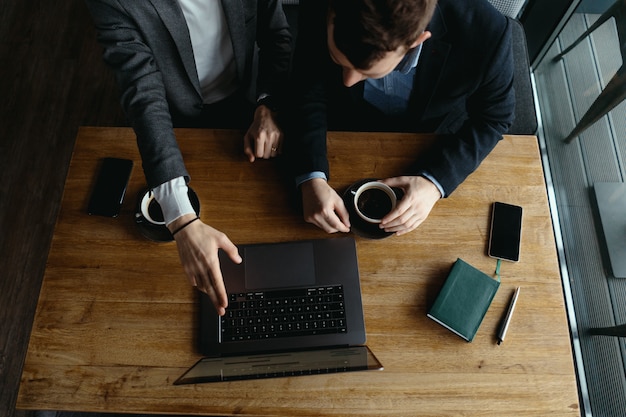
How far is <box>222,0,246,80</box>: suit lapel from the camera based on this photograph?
113 cm

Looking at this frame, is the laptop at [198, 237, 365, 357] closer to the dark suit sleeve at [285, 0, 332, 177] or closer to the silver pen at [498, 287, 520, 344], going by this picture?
the dark suit sleeve at [285, 0, 332, 177]

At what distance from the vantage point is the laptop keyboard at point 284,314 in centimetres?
102

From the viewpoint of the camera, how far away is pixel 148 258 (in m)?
1.07

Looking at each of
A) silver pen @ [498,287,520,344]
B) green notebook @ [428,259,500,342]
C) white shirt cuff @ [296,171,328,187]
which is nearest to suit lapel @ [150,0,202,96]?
white shirt cuff @ [296,171,328,187]

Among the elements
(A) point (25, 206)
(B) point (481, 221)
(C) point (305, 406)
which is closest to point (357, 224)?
(B) point (481, 221)

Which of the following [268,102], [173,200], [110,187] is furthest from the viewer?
[268,102]

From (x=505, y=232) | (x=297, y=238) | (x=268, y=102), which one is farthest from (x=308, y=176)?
(x=505, y=232)

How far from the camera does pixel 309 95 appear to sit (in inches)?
47.3

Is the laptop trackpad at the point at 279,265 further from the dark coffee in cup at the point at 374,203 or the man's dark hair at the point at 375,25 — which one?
the man's dark hair at the point at 375,25

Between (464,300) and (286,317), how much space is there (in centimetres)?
42

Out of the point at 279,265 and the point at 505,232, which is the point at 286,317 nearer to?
the point at 279,265

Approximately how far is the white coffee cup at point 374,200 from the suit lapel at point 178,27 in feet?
1.85

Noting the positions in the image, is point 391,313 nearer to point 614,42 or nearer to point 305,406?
Answer: point 305,406

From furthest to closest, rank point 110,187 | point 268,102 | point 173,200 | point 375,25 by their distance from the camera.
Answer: point 268,102 < point 110,187 < point 173,200 < point 375,25
